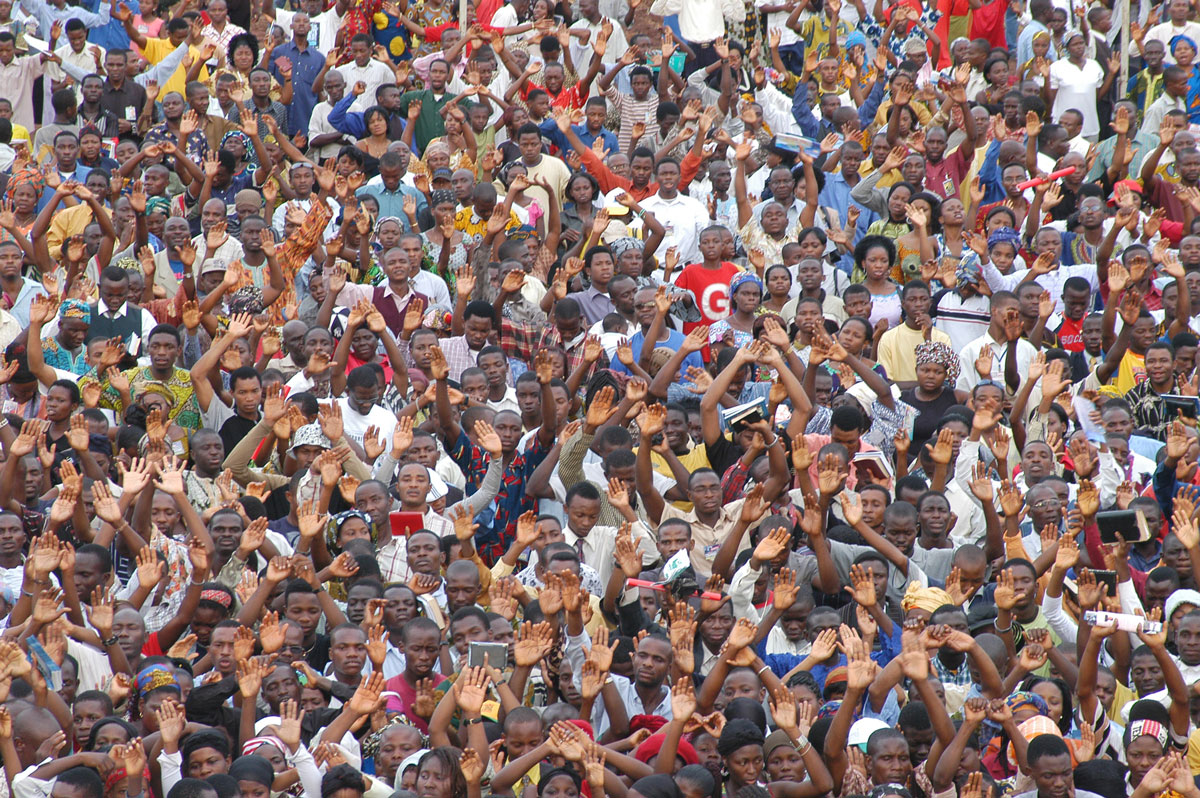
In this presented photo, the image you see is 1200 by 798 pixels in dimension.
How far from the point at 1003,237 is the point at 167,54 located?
7.01 metres

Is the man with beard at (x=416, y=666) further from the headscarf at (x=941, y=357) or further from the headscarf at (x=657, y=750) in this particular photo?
the headscarf at (x=941, y=357)

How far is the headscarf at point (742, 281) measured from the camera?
11.6 meters

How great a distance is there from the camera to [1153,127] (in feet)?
48.8

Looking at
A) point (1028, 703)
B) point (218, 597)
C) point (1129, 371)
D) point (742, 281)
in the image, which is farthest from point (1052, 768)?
point (742, 281)

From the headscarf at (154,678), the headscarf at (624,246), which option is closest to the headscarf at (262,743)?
the headscarf at (154,678)

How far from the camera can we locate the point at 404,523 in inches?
377

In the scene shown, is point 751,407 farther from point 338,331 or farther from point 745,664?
point 338,331

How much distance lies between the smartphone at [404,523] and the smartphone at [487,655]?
1.79 m

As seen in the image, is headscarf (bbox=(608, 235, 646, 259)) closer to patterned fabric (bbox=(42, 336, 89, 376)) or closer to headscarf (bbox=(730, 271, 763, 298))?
headscarf (bbox=(730, 271, 763, 298))

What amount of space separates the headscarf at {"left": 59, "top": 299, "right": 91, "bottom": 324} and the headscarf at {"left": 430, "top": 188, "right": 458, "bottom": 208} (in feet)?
7.81

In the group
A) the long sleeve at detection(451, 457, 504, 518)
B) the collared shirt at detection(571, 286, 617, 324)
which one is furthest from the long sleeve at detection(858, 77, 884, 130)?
the long sleeve at detection(451, 457, 504, 518)

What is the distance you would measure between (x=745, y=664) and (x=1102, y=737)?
1649mm

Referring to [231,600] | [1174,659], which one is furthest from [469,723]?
[1174,659]

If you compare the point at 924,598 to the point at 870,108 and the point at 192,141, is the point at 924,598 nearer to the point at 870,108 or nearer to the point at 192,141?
the point at 870,108
